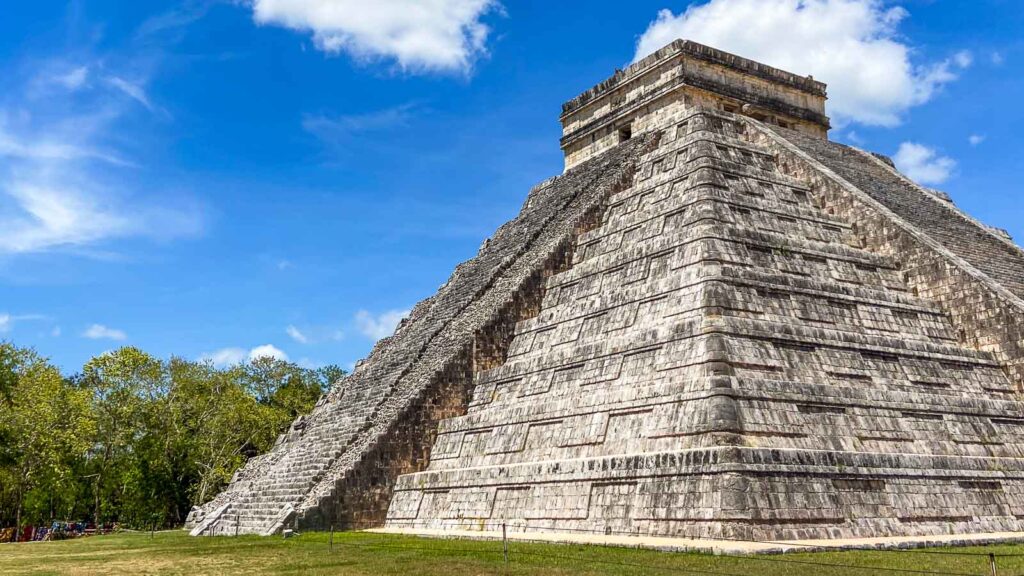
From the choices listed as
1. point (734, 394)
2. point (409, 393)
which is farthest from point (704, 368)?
point (409, 393)

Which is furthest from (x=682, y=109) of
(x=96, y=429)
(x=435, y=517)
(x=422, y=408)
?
(x=96, y=429)

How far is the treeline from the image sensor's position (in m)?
29.2

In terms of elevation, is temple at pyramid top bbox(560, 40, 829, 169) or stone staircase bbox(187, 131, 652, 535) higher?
temple at pyramid top bbox(560, 40, 829, 169)

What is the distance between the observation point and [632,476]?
43.3ft

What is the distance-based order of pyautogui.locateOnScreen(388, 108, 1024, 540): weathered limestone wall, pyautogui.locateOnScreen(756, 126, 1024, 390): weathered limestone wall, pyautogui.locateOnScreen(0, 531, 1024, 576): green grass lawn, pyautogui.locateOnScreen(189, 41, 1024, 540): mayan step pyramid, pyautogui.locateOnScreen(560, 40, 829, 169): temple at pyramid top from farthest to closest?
pyautogui.locateOnScreen(560, 40, 829, 169): temple at pyramid top → pyautogui.locateOnScreen(756, 126, 1024, 390): weathered limestone wall → pyautogui.locateOnScreen(189, 41, 1024, 540): mayan step pyramid → pyautogui.locateOnScreen(388, 108, 1024, 540): weathered limestone wall → pyautogui.locateOnScreen(0, 531, 1024, 576): green grass lawn

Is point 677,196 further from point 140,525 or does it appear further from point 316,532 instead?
point 140,525

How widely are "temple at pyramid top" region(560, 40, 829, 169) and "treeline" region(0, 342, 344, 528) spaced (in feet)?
62.9

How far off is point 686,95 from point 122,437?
24549mm

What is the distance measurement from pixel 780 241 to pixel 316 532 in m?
10.4

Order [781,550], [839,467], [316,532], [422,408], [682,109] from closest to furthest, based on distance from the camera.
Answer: [781,550] < [839,467] < [316,532] < [422,408] < [682,109]

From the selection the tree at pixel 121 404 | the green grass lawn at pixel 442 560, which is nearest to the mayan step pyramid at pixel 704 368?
the green grass lawn at pixel 442 560

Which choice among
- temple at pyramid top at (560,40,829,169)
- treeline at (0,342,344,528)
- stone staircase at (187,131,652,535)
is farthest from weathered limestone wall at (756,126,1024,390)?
treeline at (0,342,344,528)

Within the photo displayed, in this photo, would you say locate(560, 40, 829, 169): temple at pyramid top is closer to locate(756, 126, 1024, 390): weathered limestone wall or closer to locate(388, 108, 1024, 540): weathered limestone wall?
locate(756, 126, 1024, 390): weathered limestone wall

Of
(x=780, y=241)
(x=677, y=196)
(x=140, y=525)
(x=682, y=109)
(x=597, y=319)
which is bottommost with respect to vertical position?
(x=140, y=525)
